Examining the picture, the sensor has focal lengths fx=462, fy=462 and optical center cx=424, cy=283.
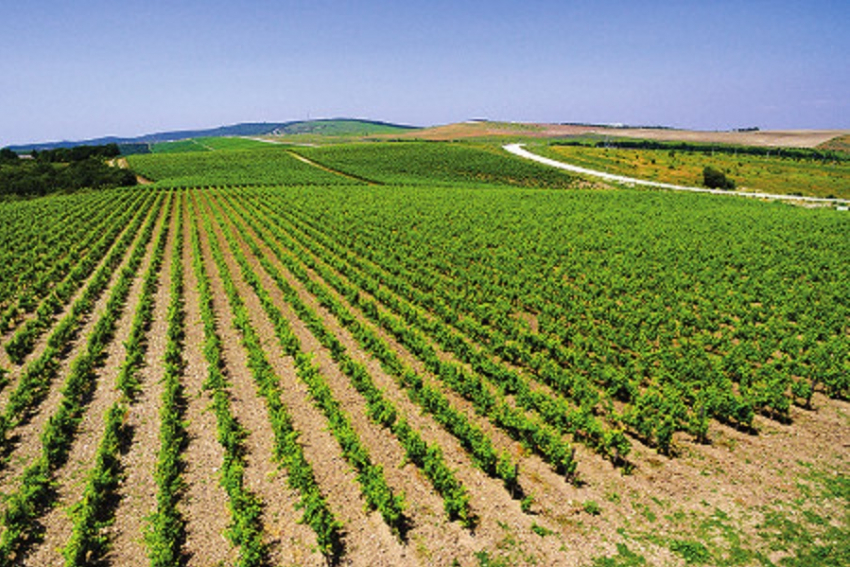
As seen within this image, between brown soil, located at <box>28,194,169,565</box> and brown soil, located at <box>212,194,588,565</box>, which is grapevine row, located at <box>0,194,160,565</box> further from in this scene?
brown soil, located at <box>212,194,588,565</box>

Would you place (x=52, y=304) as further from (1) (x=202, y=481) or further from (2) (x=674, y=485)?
(2) (x=674, y=485)

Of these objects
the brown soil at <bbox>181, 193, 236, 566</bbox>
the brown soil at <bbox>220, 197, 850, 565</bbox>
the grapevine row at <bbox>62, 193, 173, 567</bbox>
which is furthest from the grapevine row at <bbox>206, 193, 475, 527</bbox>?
the grapevine row at <bbox>62, 193, 173, 567</bbox>

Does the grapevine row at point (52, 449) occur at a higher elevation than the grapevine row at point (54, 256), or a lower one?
lower

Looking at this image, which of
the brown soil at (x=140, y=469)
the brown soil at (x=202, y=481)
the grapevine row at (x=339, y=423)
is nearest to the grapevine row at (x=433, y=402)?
the grapevine row at (x=339, y=423)

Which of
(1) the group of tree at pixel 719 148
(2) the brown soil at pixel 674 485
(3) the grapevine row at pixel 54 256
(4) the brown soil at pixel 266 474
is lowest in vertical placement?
(2) the brown soil at pixel 674 485

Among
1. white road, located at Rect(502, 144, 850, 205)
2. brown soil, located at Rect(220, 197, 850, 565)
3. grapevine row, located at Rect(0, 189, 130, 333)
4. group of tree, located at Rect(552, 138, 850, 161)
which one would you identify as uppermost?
group of tree, located at Rect(552, 138, 850, 161)

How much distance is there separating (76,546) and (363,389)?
9.81 metres

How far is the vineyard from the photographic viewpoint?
39.8 ft

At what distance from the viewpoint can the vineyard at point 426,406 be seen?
12117mm

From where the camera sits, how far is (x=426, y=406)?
17672 millimetres

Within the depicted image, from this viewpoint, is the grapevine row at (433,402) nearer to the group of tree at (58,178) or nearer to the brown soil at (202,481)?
the brown soil at (202,481)

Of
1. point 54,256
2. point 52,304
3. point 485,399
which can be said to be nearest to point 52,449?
point 485,399

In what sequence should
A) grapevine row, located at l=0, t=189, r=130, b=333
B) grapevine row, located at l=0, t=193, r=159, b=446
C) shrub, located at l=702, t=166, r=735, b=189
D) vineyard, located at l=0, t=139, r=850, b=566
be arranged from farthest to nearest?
shrub, located at l=702, t=166, r=735, b=189 → grapevine row, located at l=0, t=189, r=130, b=333 → grapevine row, located at l=0, t=193, r=159, b=446 → vineyard, located at l=0, t=139, r=850, b=566

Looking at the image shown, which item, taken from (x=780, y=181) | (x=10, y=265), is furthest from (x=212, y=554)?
(x=780, y=181)
